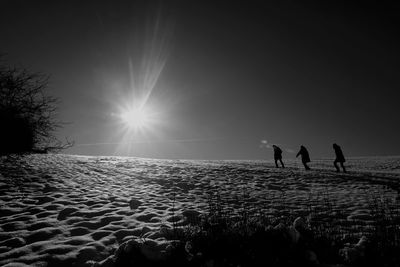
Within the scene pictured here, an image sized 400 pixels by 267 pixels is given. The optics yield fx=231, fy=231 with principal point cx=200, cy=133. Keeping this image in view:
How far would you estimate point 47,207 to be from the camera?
22.7ft

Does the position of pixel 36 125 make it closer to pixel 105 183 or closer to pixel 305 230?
pixel 105 183

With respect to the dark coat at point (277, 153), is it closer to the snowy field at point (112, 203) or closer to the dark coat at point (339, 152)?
the dark coat at point (339, 152)

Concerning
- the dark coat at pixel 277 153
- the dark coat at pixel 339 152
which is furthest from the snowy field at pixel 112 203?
the dark coat at pixel 277 153

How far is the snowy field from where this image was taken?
4723mm

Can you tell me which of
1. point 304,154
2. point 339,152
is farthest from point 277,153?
point 339,152

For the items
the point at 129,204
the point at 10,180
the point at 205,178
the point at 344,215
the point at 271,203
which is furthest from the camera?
the point at 205,178

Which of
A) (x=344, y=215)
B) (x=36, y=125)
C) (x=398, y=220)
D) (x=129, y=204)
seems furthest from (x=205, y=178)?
(x=36, y=125)

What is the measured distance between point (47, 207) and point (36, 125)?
14.3 meters

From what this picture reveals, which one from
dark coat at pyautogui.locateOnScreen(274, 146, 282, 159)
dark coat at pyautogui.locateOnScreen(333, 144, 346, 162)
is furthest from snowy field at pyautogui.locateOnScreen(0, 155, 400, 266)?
dark coat at pyautogui.locateOnScreen(274, 146, 282, 159)

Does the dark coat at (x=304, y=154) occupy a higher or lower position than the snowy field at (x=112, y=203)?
higher

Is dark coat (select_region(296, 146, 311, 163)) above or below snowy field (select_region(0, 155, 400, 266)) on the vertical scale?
above

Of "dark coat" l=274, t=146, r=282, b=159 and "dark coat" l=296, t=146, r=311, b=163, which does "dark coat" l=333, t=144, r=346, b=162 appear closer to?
"dark coat" l=296, t=146, r=311, b=163

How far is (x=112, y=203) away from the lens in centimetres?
781

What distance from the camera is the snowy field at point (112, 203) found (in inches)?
186
